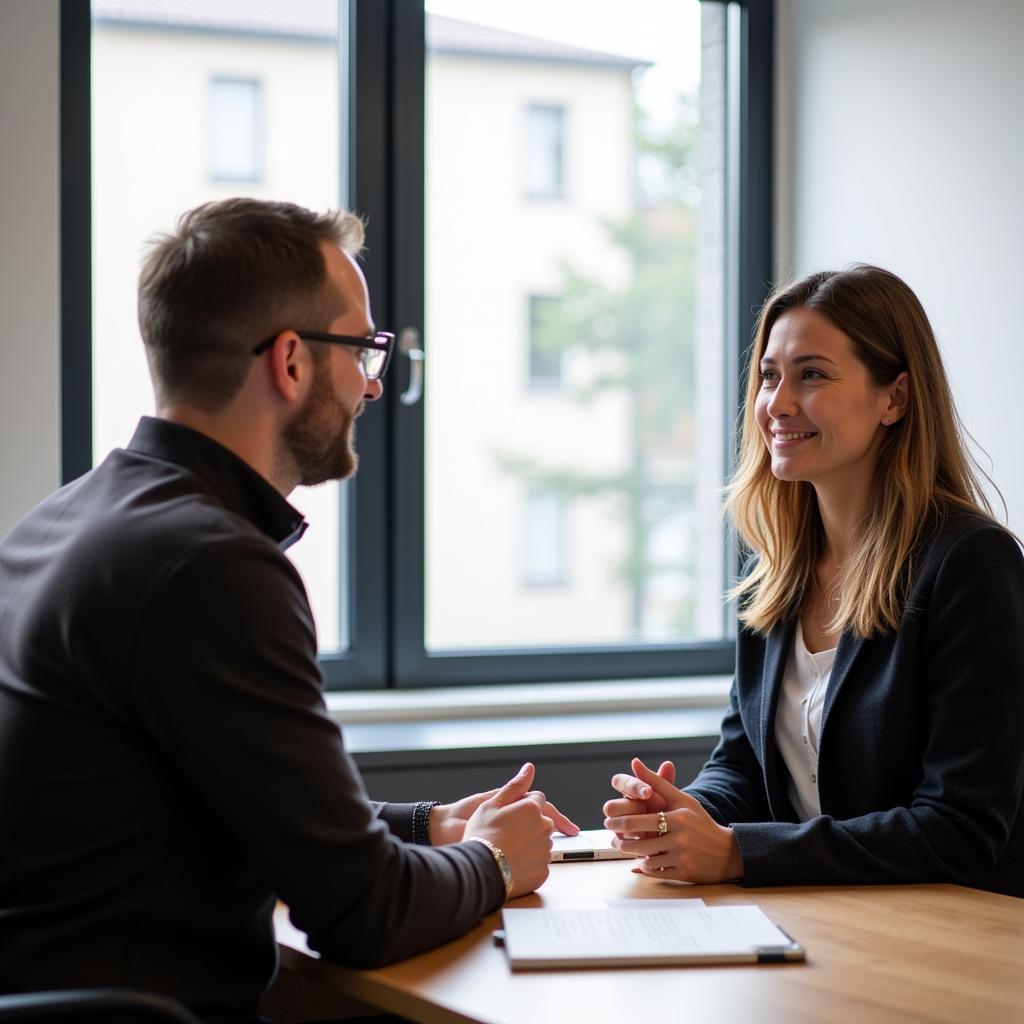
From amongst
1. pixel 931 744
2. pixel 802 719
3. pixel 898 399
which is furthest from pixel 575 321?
pixel 931 744

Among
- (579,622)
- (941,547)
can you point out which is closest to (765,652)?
(941,547)

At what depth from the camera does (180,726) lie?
4.20 feet

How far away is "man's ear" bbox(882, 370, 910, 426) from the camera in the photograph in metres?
2.12

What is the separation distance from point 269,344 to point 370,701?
1664mm

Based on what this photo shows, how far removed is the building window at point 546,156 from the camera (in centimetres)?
494

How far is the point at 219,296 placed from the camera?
1494mm

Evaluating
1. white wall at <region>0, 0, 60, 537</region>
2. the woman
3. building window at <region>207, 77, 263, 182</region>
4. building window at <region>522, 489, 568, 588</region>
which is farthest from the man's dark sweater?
building window at <region>522, 489, 568, 588</region>

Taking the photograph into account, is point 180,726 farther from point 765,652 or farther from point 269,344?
point 765,652

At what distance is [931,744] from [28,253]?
1998 mm

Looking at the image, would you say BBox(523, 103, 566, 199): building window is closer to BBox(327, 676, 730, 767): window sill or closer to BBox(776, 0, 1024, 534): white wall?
BBox(776, 0, 1024, 534): white wall

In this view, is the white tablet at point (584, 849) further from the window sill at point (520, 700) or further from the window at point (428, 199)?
the window at point (428, 199)

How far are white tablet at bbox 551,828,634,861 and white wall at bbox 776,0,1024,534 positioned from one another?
1341mm

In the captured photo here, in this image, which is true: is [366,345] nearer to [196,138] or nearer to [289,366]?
[289,366]

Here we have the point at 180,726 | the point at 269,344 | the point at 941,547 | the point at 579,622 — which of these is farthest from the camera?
the point at 579,622
